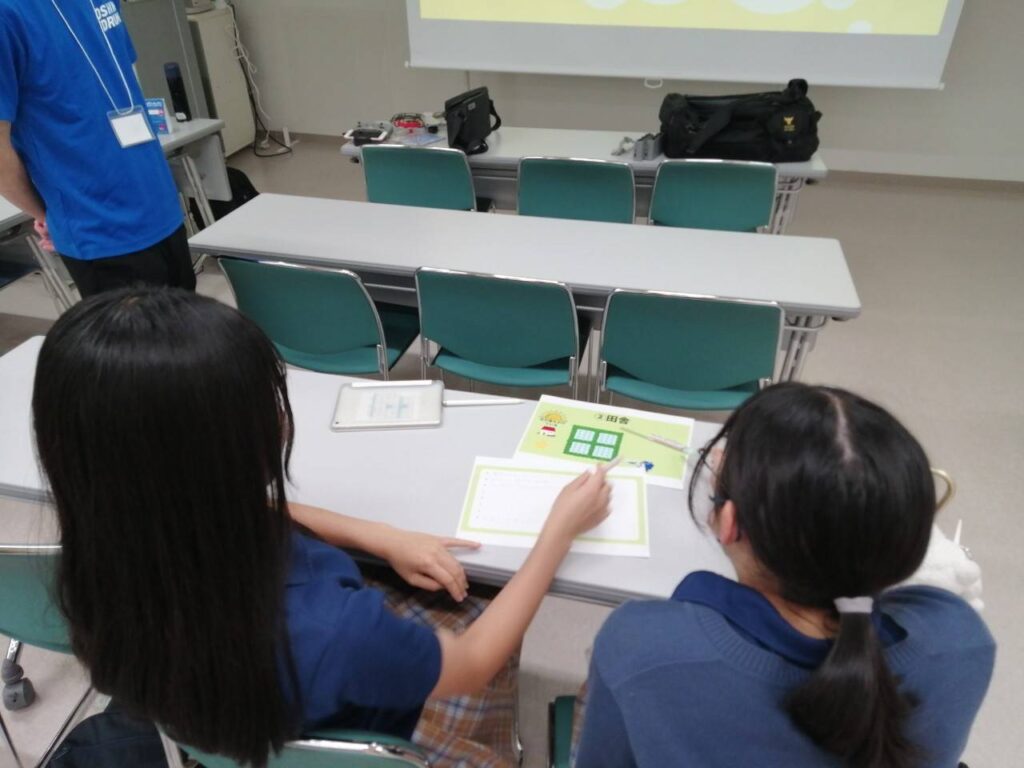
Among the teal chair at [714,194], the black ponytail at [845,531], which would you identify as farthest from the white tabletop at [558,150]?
the black ponytail at [845,531]

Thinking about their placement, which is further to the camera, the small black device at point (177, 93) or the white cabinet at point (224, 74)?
the white cabinet at point (224, 74)

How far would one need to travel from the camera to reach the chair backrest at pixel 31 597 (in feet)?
2.82

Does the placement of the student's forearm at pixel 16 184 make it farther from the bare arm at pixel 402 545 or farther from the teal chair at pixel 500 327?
the bare arm at pixel 402 545

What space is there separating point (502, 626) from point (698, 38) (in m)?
4.15

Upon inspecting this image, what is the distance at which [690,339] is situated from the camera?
168cm

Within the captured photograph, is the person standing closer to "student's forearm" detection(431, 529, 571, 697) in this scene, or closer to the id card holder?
the id card holder

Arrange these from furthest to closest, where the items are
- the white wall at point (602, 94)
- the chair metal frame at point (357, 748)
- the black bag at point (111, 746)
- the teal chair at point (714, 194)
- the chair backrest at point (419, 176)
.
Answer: the white wall at point (602, 94)
the chair backrest at point (419, 176)
the teal chair at point (714, 194)
the black bag at point (111, 746)
the chair metal frame at point (357, 748)

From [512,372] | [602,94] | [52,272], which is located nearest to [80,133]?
[52,272]

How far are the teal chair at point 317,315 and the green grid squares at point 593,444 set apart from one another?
0.84 metres

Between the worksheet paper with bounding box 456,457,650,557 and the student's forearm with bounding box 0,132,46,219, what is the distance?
1440 millimetres

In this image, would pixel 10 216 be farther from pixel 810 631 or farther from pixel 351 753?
pixel 810 631

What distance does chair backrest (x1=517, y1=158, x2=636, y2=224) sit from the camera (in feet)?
8.64

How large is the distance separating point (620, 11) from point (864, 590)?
14.0 ft

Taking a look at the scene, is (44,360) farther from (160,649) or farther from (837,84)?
(837,84)
